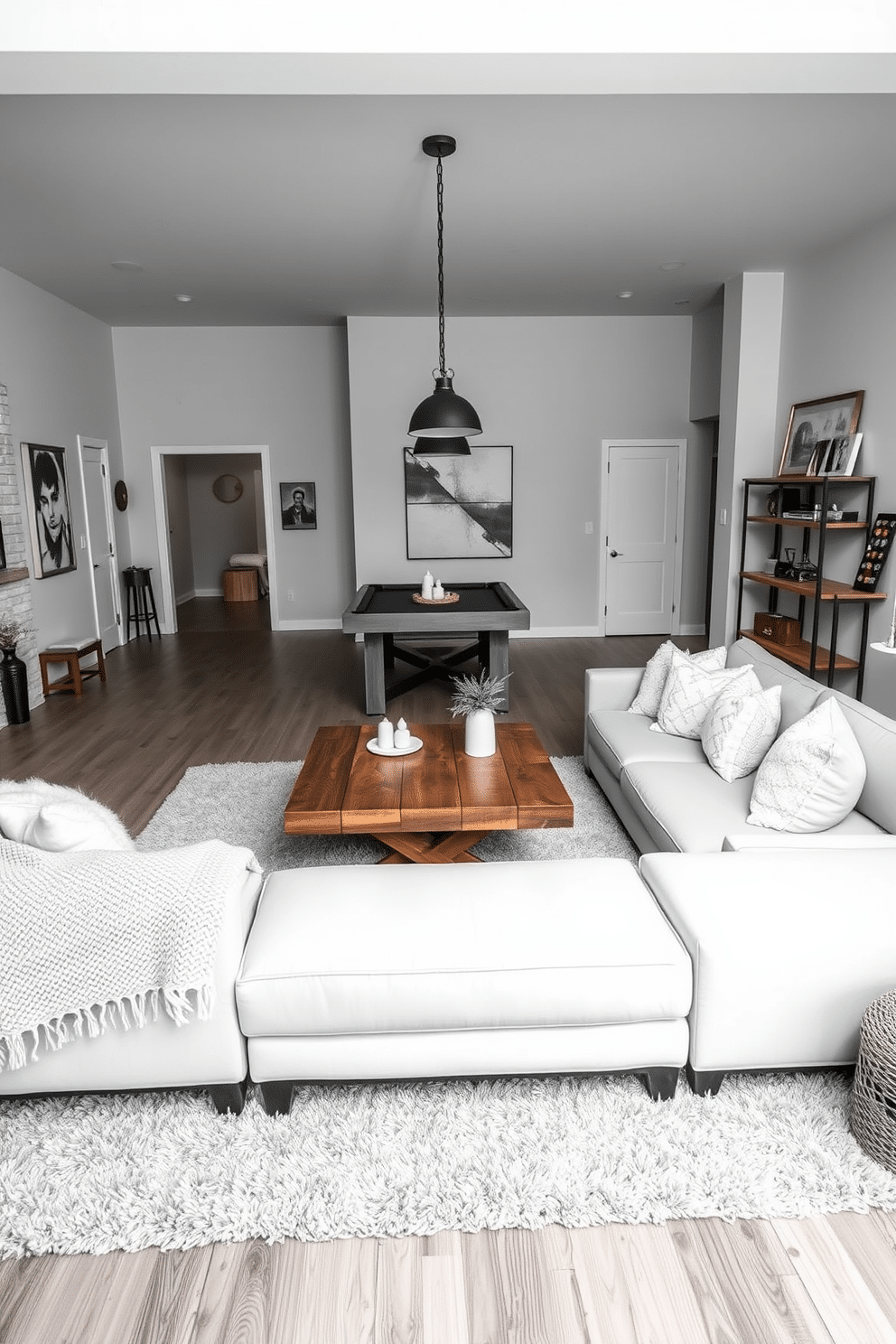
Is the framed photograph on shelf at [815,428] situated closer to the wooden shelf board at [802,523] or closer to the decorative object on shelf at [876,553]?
the wooden shelf board at [802,523]

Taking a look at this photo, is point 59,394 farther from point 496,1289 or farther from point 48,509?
point 496,1289

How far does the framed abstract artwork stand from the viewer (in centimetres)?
774

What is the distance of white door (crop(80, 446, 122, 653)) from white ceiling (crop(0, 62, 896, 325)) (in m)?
1.48

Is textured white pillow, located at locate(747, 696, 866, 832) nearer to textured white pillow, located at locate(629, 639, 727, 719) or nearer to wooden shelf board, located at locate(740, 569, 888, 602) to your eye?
textured white pillow, located at locate(629, 639, 727, 719)

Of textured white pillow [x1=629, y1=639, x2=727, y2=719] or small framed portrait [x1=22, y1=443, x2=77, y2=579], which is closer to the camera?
textured white pillow [x1=629, y1=639, x2=727, y2=719]

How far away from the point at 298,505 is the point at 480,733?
218 inches

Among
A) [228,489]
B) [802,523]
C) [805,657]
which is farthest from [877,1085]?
[228,489]

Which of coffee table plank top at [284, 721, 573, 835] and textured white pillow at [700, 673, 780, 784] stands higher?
textured white pillow at [700, 673, 780, 784]

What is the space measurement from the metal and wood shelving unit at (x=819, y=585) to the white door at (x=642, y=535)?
1.77 meters

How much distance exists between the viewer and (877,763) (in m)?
2.59

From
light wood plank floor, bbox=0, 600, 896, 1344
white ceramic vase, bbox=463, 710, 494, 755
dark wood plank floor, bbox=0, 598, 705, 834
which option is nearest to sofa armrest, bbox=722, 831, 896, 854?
light wood plank floor, bbox=0, 600, 896, 1344

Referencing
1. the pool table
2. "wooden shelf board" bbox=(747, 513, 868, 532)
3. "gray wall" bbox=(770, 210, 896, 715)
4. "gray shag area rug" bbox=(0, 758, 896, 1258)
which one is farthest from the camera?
the pool table
